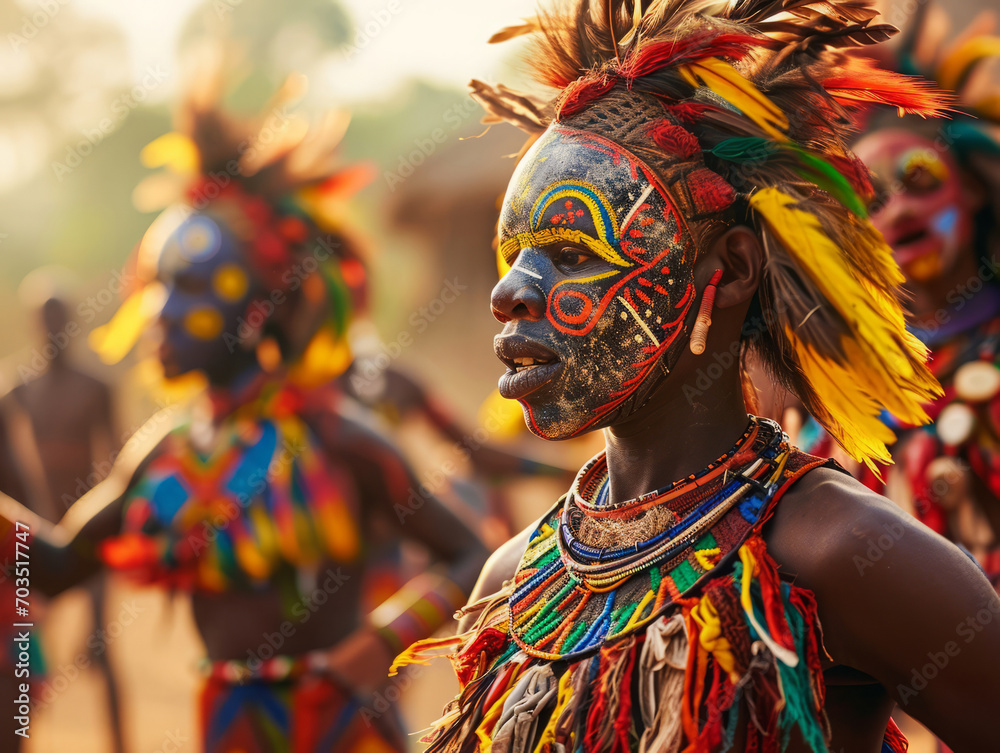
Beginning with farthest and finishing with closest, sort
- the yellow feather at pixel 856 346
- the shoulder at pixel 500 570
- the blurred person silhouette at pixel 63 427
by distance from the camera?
the blurred person silhouette at pixel 63 427 → the shoulder at pixel 500 570 → the yellow feather at pixel 856 346

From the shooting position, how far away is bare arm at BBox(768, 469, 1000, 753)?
1.59m

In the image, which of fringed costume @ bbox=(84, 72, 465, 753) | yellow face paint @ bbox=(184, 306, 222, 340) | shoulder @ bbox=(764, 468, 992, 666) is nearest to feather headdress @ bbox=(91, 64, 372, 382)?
fringed costume @ bbox=(84, 72, 465, 753)

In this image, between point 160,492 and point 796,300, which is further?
point 160,492

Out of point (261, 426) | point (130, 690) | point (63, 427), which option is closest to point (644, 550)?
point (261, 426)

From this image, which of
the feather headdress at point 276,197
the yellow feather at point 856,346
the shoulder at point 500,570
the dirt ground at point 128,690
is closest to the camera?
the yellow feather at point 856,346

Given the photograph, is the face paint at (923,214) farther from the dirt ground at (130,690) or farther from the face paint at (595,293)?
the dirt ground at (130,690)

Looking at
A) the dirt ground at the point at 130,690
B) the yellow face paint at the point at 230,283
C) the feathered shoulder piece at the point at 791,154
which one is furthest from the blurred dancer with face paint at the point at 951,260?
the dirt ground at the point at 130,690

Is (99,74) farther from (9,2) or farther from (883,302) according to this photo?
(883,302)

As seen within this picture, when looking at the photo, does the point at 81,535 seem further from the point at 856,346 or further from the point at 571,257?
the point at 856,346

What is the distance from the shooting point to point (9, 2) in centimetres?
1307

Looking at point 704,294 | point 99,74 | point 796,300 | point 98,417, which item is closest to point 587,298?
point 704,294

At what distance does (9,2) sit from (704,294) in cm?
1373

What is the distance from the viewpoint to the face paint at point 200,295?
15.0 feet

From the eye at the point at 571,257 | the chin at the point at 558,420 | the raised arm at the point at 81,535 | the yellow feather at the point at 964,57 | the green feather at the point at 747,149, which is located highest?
the green feather at the point at 747,149
